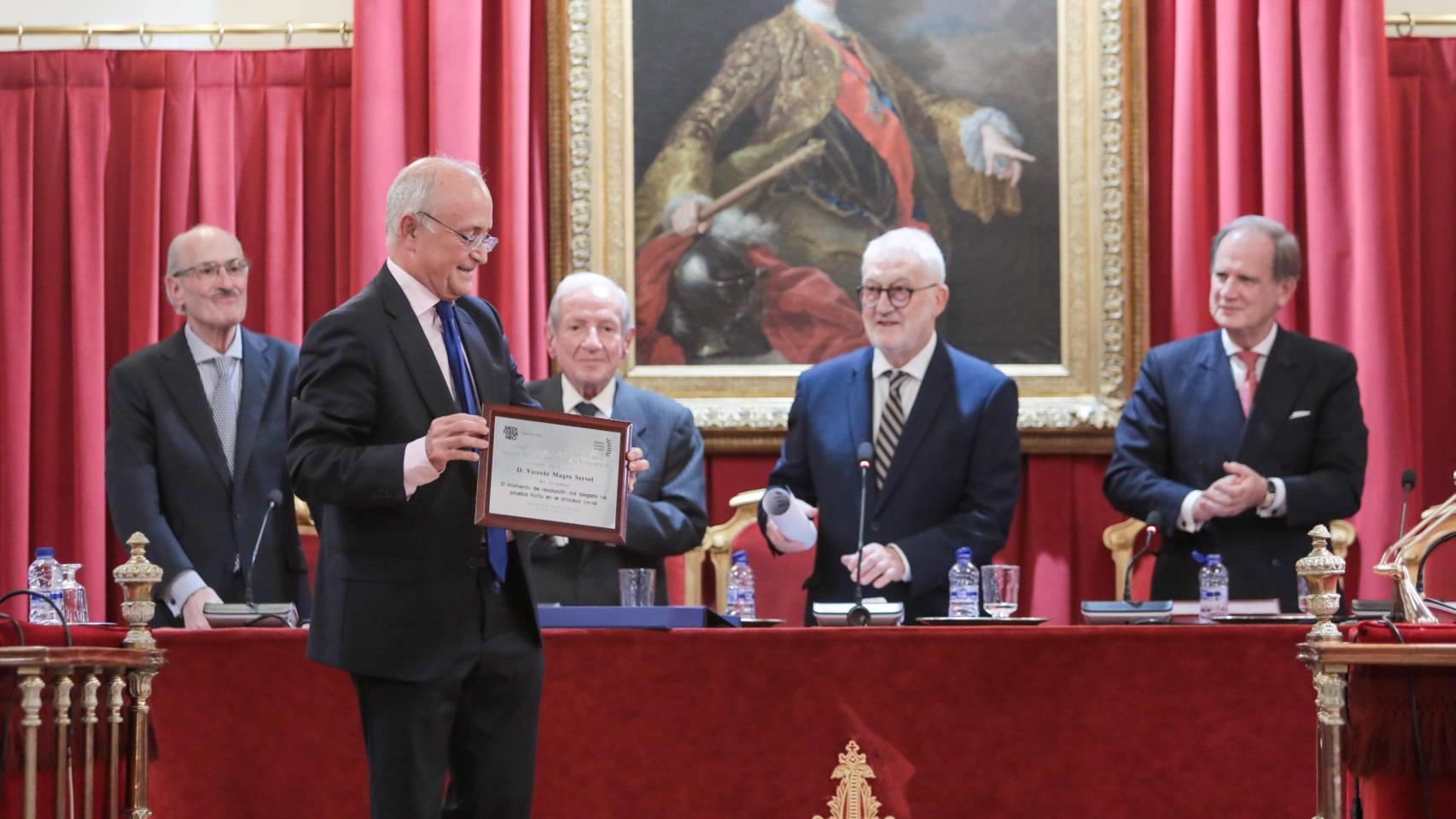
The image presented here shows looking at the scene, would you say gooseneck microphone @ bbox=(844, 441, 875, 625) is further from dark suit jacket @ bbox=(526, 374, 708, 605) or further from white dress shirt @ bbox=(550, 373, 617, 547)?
white dress shirt @ bbox=(550, 373, 617, 547)

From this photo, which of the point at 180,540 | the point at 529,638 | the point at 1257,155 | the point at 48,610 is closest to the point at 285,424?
the point at 180,540

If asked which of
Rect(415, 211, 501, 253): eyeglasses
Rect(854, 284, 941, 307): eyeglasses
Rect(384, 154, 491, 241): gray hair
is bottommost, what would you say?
Rect(415, 211, 501, 253): eyeglasses

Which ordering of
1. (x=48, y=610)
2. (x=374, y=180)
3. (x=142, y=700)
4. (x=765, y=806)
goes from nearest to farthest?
(x=142, y=700)
(x=765, y=806)
(x=48, y=610)
(x=374, y=180)

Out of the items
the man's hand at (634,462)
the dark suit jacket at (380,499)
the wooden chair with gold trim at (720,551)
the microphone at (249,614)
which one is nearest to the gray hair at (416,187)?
the dark suit jacket at (380,499)

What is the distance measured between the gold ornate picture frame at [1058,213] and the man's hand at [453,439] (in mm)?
2843

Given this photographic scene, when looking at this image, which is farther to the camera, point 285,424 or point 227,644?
point 285,424

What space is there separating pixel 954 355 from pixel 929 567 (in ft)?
2.21

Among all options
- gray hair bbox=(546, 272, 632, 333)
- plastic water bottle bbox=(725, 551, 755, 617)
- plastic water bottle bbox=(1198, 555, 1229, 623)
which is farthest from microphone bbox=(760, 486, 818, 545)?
plastic water bottle bbox=(1198, 555, 1229, 623)

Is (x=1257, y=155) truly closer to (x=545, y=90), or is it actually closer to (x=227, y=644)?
(x=545, y=90)

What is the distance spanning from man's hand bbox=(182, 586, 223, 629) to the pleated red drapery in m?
3.17

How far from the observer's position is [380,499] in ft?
Result: 9.36

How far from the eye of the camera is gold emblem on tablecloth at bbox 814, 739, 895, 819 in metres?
3.61

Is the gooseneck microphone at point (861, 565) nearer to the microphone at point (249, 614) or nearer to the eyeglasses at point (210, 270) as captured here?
the microphone at point (249, 614)

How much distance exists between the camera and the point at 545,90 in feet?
19.4
